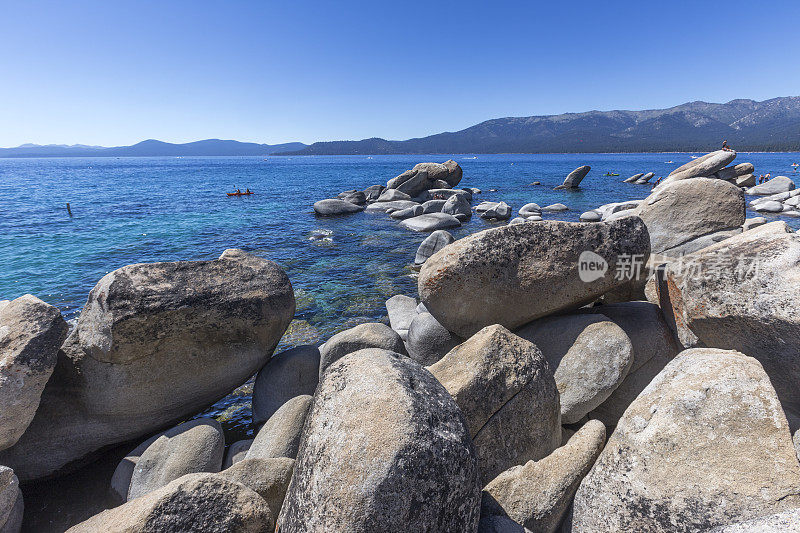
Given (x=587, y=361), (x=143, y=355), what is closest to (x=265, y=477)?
(x=143, y=355)

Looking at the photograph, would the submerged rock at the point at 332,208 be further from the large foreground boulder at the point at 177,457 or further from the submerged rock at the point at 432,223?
the large foreground boulder at the point at 177,457

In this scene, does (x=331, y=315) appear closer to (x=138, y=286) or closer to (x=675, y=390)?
(x=138, y=286)

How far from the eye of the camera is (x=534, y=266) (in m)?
5.93

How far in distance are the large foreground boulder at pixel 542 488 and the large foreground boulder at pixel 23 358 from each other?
5.91 metres

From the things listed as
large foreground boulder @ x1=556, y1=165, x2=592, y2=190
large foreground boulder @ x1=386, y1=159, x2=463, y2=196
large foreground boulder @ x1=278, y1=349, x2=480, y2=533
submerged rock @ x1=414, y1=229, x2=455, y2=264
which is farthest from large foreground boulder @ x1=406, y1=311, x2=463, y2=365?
large foreground boulder @ x1=556, y1=165, x2=592, y2=190

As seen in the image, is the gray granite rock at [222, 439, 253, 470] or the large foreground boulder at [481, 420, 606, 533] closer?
the large foreground boulder at [481, 420, 606, 533]

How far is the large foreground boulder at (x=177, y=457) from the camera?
5.61 m

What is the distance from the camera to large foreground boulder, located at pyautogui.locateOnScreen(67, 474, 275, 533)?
3.20 metres

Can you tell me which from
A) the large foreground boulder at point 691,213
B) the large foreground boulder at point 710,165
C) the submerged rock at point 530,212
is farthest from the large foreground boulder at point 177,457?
the large foreground boulder at point 710,165

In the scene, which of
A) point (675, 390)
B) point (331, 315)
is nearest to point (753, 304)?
point (675, 390)

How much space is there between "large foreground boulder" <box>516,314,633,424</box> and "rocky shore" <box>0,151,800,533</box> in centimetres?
3

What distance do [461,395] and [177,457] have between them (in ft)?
14.5

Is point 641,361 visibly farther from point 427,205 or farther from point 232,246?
point 427,205

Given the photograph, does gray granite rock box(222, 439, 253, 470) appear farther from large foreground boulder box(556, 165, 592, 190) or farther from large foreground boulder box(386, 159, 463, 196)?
large foreground boulder box(556, 165, 592, 190)
